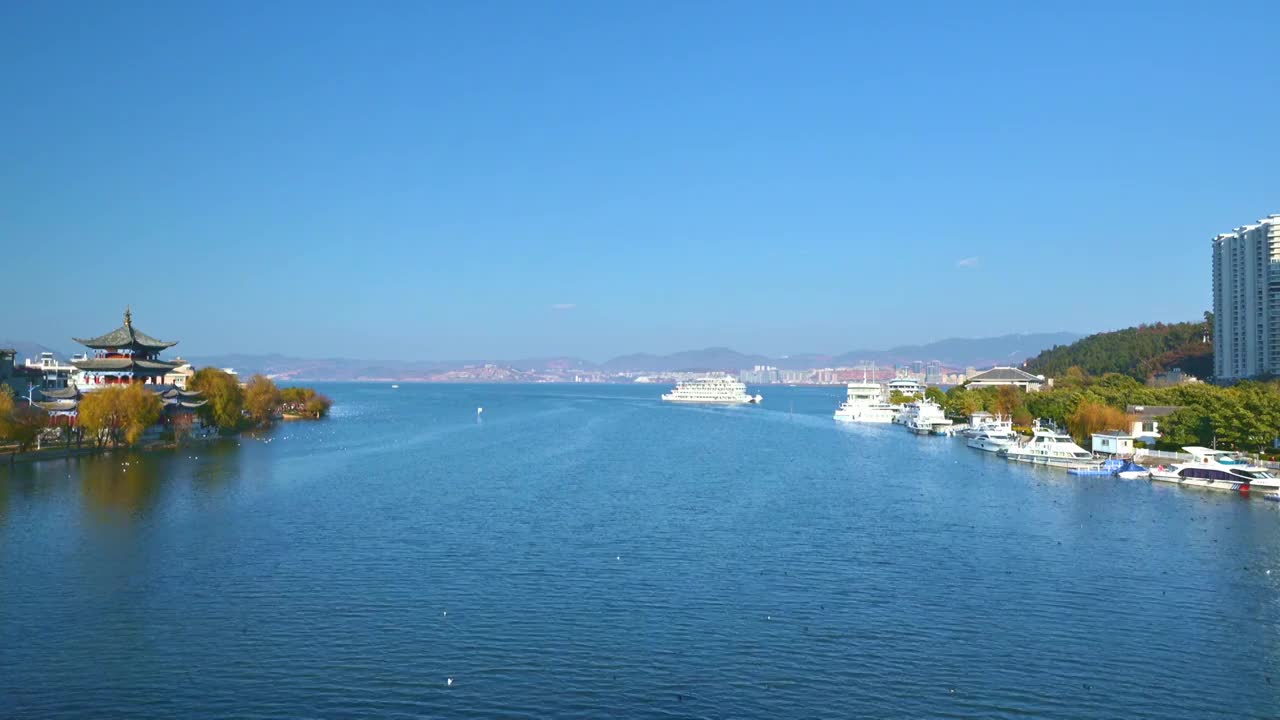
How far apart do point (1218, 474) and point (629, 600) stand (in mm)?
27769

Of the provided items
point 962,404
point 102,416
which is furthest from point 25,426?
point 962,404

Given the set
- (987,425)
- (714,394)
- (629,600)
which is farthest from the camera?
(714,394)

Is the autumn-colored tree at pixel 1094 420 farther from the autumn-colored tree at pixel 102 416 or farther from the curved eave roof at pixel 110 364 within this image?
the curved eave roof at pixel 110 364

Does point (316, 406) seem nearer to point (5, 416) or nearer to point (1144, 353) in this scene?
point (5, 416)

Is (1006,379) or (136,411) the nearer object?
(136,411)

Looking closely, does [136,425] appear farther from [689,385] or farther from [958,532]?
[689,385]

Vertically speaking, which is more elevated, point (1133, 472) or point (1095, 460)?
point (1095, 460)

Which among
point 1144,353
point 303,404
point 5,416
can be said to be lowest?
point 303,404

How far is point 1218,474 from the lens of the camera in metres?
35.2

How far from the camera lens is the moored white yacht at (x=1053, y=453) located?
43.8m

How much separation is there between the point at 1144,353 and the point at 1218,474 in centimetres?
7310

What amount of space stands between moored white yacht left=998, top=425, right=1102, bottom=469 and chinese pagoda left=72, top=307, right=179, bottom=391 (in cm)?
5005

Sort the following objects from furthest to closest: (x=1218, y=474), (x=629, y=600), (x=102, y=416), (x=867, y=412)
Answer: (x=867, y=412)
(x=102, y=416)
(x=1218, y=474)
(x=629, y=600)

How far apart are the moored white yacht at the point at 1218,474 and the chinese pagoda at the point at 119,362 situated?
5435 centimetres
